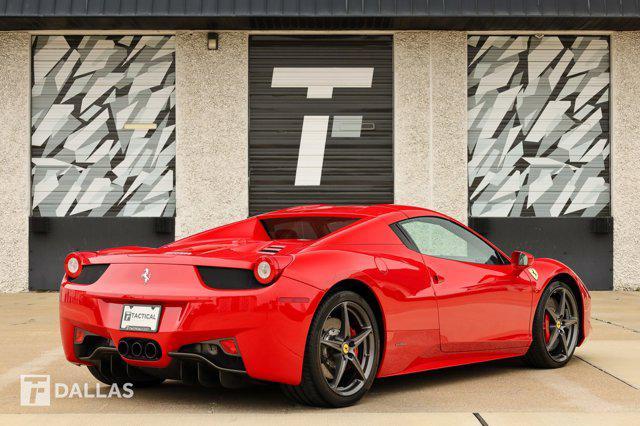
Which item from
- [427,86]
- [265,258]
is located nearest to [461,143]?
[427,86]

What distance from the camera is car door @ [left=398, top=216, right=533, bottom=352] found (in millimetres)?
6406

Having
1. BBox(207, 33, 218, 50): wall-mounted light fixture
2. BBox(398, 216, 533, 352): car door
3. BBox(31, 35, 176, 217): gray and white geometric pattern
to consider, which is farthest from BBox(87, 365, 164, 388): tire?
BBox(207, 33, 218, 50): wall-mounted light fixture

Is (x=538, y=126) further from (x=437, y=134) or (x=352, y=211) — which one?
(x=352, y=211)

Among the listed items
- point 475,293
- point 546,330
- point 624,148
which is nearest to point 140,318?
point 475,293

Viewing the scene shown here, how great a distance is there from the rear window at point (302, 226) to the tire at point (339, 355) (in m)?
0.91

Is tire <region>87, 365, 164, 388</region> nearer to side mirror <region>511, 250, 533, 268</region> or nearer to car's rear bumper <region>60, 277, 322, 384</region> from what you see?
car's rear bumper <region>60, 277, 322, 384</region>

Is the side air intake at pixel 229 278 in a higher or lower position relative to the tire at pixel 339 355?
higher

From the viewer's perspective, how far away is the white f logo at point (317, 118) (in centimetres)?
1479

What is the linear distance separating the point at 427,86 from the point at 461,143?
1.02m

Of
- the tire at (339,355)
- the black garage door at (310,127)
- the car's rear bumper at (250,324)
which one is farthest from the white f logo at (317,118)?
the car's rear bumper at (250,324)

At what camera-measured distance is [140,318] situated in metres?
5.47

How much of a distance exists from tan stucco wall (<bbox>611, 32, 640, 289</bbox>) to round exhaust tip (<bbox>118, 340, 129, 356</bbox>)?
36.0 feet

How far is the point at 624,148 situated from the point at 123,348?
1119cm

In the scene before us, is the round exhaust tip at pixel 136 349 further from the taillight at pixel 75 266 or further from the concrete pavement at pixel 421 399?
the taillight at pixel 75 266
